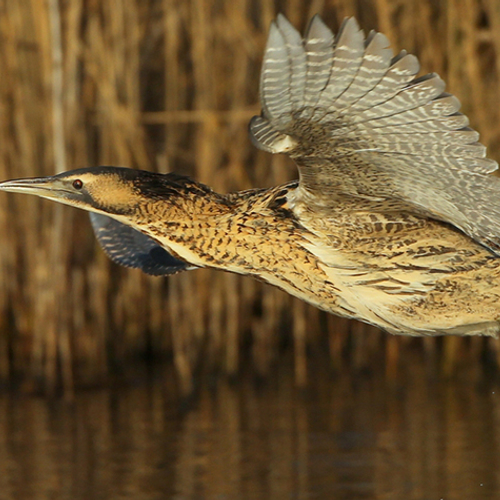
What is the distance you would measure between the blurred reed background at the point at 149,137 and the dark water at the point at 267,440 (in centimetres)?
17

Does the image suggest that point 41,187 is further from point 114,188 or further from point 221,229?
point 221,229

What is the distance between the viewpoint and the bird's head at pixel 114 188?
154 inches

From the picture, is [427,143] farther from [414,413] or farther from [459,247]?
[414,413]

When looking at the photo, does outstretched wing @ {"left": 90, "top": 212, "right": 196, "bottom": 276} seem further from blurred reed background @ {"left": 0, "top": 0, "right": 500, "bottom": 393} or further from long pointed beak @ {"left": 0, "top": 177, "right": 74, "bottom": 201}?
blurred reed background @ {"left": 0, "top": 0, "right": 500, "bottom": 393}

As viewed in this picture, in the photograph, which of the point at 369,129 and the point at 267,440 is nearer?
the point at 369,129

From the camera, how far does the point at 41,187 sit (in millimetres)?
3984

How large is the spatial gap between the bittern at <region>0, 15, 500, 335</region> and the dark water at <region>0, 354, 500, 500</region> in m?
1.18

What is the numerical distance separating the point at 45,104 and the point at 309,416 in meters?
2.26

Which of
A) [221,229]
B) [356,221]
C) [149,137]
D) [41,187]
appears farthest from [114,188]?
[149,137]

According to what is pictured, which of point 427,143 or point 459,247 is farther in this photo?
point 459,247

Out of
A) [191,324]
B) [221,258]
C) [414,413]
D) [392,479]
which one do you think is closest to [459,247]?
[221,258]

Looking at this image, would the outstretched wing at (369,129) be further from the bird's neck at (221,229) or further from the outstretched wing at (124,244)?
the outstretched wing at (124,244)

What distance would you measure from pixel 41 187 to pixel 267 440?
2166 millimetres

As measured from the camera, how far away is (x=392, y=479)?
16.1ft
